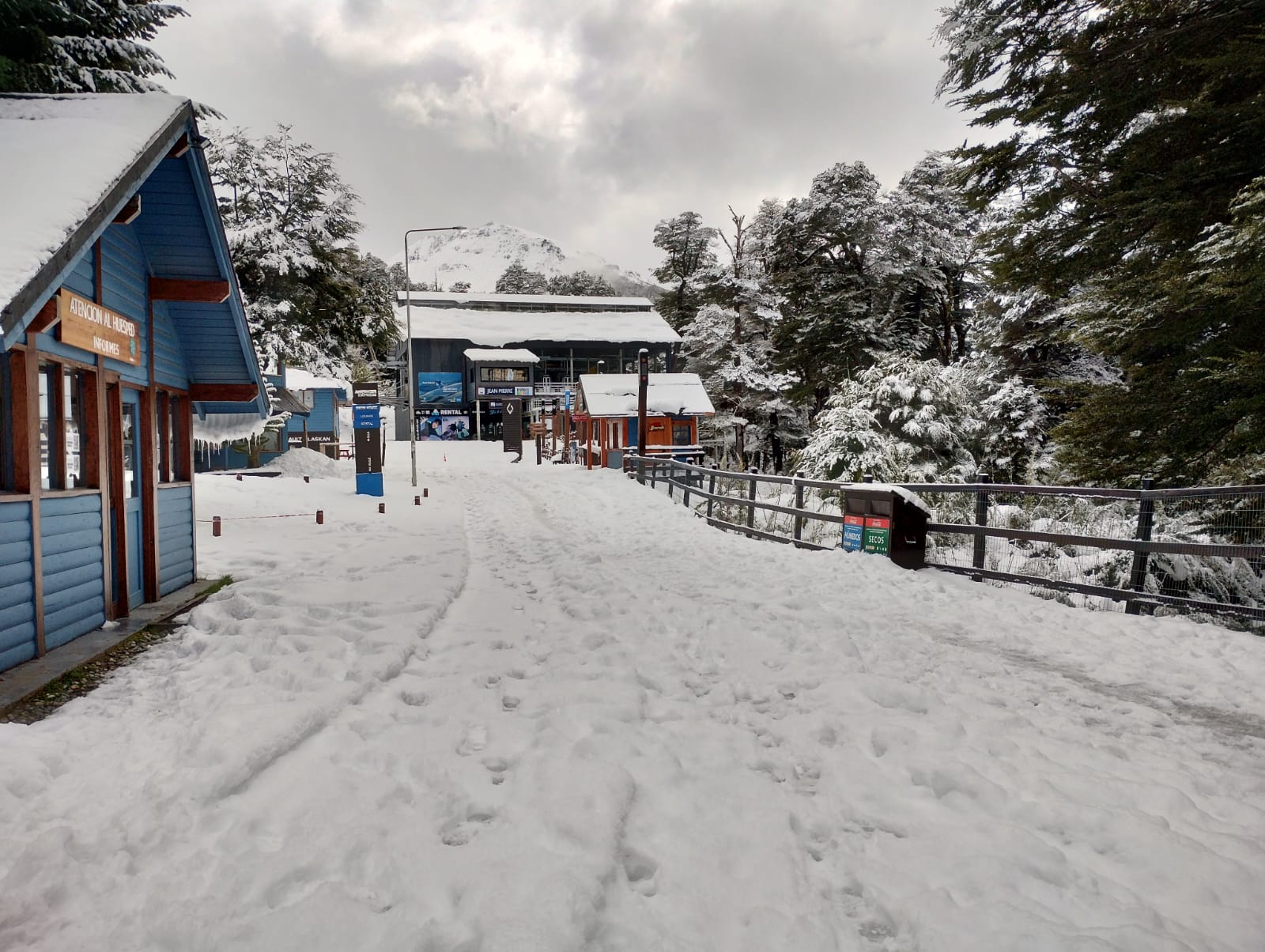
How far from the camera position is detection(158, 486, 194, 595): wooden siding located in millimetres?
6840

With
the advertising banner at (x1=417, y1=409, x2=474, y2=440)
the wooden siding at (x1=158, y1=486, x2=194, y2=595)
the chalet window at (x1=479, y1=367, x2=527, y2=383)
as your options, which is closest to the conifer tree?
the wooden siding at (x1=158, y1=486, x2=194, y2=595)

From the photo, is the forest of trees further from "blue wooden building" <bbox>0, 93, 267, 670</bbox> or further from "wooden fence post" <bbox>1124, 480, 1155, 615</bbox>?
"blue wooden building" <bbox>0, 93, 267, 670</bbox>

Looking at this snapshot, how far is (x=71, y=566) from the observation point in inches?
202

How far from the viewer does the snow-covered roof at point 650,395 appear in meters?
27.0

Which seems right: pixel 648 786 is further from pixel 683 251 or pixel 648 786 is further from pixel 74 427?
pixel 683 251

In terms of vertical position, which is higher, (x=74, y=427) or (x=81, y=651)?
(x=74, y=427)

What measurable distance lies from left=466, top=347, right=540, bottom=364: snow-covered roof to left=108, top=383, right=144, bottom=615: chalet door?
39.6 m

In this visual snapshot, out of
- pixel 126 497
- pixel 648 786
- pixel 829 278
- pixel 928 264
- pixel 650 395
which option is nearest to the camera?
pixel 648 786

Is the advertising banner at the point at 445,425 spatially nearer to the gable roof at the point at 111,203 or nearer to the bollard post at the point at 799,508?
the bollard post at the point at 799,508

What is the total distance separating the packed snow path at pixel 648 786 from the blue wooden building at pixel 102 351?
0.98m

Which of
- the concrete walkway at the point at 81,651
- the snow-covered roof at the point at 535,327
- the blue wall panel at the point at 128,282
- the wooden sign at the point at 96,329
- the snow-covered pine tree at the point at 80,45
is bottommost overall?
the concrete walkway at the point at 81,651

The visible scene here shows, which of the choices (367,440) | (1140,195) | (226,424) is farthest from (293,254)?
(1140,195)

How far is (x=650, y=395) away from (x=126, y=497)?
74.6 ft

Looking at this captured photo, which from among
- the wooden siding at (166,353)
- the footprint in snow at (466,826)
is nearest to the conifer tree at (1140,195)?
the footprint in snow at (466,826)
